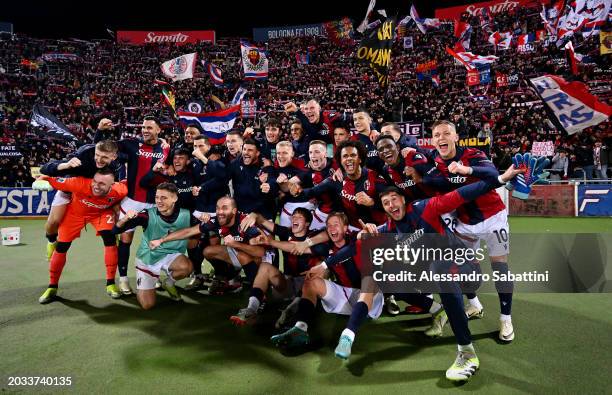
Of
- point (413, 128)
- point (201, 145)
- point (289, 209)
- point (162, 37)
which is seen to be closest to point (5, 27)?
point (162, 37)

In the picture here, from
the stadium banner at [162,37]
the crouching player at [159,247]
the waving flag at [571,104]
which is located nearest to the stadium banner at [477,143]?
the waving flag at [571,104]

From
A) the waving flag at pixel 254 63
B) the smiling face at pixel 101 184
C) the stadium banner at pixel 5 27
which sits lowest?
the smiling face at pixel 101 184

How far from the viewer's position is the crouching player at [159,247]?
5.34 meters

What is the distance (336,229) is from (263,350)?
150 cm

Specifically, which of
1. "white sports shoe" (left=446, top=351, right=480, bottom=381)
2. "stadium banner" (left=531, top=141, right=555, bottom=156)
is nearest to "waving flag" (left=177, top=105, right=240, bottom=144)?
"white sports shoe" (left=446, top=351, right=480, bottom=381)

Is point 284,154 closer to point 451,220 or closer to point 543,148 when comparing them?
point 451,220

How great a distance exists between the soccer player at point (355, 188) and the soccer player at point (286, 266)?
0.47 metres

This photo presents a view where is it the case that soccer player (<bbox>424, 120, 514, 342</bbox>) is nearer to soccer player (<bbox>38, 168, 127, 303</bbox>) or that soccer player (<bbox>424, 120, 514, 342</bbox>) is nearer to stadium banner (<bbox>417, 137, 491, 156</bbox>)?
soccer player (<bbox>38, 168, 127, 303</bbox>)

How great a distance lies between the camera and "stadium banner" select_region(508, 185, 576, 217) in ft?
45.7

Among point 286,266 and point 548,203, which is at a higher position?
point 286,266

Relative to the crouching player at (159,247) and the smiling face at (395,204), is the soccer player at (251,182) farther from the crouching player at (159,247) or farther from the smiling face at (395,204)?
the smiling face at (395,204)

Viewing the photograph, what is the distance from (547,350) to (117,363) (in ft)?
13.4

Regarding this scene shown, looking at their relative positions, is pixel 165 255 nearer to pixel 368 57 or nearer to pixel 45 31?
pixel 368 57

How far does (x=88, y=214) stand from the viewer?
602 centimetres
